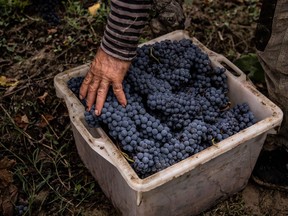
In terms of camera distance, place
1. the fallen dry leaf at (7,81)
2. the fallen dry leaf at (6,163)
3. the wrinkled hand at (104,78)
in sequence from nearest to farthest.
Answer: the wrinkled hand at (104,78) < the fallen dry leaf at (6,163) < the fallen dry leaf at (7,81)

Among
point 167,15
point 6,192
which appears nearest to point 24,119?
point 6,192

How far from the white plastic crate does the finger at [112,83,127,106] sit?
15 cm

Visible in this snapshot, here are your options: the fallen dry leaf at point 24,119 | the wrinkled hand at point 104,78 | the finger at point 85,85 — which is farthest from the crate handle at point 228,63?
the fallen dry leaf at point 24,119

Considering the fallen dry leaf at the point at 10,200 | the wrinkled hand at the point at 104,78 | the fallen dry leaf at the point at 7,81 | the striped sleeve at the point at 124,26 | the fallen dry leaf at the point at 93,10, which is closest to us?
the striped sleeve at the point at 124,26

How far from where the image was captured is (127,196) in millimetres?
1774

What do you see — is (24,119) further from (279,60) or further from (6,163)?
(279,60)

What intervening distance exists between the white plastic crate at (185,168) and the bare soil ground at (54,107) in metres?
0.13

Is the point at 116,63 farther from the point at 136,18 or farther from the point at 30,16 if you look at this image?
the point at 30,16

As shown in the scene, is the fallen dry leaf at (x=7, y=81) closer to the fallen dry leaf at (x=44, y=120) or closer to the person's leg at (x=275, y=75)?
the fallen dry leaf at (x=44, y=120)

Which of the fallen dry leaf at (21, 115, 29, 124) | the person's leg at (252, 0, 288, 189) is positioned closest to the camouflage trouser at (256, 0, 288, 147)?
the person's leg at (252, 0, 288, 189)

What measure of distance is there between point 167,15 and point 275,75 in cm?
65

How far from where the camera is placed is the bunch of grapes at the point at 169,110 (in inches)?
Answer: 66.6

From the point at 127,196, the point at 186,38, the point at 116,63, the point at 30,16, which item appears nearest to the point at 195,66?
the point at 186,38

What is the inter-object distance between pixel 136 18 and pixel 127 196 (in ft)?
2.34
